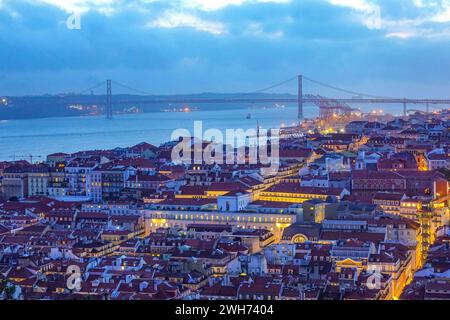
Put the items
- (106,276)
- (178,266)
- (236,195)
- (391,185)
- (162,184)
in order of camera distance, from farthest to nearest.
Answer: (162,184)
(391,185)
(236,195)
(178,266)
(106,276)

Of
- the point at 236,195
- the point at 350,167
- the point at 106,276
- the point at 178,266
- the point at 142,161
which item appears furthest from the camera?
the point at 142,161

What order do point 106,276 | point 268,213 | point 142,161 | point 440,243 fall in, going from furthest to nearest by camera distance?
point 142,161 → point 268,213 → point 440,243 → point 106,276

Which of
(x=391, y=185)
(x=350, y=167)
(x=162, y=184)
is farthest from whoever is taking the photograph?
(x=350, y=167)

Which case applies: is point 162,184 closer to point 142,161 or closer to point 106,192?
point 106,192

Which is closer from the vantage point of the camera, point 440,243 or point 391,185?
point 440,243
